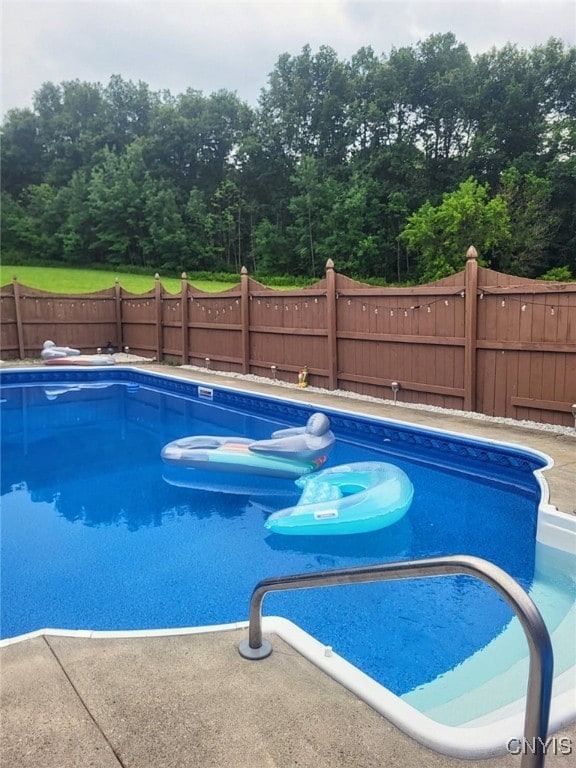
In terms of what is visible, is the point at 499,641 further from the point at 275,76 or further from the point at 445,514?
the point at 275,76

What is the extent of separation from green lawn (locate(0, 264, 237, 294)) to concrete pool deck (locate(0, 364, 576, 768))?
878 inches

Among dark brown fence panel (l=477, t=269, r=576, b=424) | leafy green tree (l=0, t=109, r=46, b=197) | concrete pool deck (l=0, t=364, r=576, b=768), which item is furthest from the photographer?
leafy green tree (l=0, t=109, r=46, b=197)

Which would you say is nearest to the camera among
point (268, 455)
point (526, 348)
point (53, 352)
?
point (268, 455)

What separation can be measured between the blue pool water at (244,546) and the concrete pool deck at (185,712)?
97 centimetres

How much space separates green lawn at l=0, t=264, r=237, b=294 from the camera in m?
24.1

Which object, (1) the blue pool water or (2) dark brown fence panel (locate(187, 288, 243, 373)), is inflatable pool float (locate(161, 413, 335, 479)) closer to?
(1) the blue pool water

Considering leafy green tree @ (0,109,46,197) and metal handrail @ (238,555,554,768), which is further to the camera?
leafy green tree @ (0,109,46,197)

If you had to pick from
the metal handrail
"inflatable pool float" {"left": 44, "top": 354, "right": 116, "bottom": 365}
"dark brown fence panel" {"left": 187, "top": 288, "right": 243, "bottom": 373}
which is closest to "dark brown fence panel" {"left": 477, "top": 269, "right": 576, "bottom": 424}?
the metal handrail

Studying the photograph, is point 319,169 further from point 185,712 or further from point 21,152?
point 185,712

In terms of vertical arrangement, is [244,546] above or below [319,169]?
below

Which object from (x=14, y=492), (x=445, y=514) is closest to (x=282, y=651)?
(x=445, y=514)

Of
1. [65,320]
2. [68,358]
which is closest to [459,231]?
[65,320]

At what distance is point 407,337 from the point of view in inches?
313

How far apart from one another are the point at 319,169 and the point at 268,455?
26.4 m
